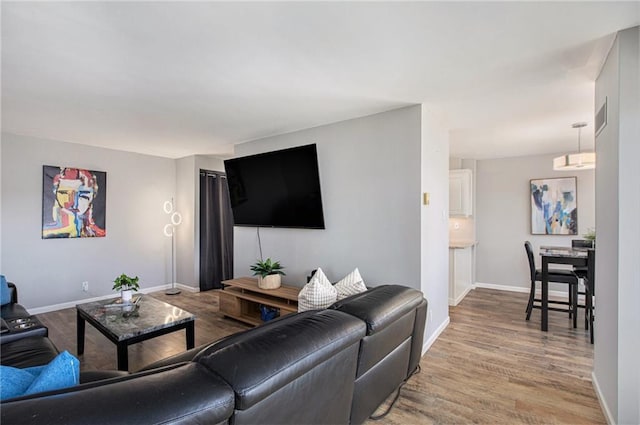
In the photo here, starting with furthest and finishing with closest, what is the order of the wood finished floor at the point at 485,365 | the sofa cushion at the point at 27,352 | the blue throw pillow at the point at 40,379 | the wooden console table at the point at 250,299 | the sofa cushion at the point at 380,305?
the wooden console table at the point at 250,299, the wood finished floor at the point at 485,365, the sofa cushion at the point at 27,352, the sofa cushion at the point at 380,305, the blue throw pillow at the point at 40,379

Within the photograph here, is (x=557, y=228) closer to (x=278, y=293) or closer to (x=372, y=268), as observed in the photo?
(x=372, y=268)

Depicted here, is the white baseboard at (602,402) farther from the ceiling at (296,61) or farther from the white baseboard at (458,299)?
the ceiling at (296,61)

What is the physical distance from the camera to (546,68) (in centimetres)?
229

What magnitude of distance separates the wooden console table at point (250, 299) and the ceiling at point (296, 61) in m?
1.92

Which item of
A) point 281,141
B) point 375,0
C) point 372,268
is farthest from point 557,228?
point 375,0

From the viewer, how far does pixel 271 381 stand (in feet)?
3.57

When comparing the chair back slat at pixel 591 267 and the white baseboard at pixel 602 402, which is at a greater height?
the chair back slat at pixel 591 267

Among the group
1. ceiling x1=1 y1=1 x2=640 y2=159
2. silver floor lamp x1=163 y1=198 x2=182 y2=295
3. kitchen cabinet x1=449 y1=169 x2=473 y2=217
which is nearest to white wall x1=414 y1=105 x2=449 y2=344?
ceiling x1=1 y1=1 x2=640 y2=159

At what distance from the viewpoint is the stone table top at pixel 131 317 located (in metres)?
2.49

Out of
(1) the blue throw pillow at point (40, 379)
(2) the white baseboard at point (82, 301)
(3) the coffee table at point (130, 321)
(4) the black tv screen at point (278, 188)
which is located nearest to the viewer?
(1) the blue throw pillow at point (40, 379)

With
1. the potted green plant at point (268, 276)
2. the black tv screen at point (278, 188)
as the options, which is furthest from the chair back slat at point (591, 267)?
the potted green plant at point (268, 276)

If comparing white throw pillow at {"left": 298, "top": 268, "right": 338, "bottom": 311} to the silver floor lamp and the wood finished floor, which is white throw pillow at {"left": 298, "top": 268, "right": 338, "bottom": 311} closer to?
the wood finished floor

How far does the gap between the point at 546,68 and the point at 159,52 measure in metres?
2.65

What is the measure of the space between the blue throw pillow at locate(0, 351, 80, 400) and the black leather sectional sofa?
19cm
